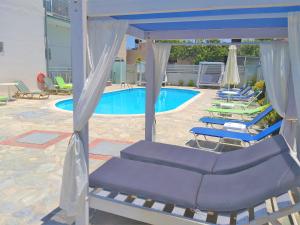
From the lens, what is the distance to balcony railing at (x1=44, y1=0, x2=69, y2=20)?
665 inches

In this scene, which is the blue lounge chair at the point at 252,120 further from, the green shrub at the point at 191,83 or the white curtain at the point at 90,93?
the green shrub at the point at 191,83

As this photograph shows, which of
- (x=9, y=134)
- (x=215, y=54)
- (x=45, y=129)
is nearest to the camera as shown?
(x=9, y=134)

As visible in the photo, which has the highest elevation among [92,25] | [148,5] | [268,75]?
[148,5]

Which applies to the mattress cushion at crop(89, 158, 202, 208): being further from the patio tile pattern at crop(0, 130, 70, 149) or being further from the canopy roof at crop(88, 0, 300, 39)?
the patio tile pattern at crop(0, 130, 70, 149)

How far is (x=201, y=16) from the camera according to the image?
349 centimetres

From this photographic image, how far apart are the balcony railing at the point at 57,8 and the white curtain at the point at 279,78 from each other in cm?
1585

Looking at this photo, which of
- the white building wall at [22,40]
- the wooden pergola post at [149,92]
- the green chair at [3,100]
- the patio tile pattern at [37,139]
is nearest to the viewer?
the wooden pergola post at [149,92]

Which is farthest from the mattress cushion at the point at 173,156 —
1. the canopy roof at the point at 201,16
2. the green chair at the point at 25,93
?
the green chair at the point at 25,93

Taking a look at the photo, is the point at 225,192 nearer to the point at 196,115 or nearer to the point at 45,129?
the point at 45,129

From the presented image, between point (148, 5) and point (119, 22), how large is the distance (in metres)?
0.38

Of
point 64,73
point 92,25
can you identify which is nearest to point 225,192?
point 92,25

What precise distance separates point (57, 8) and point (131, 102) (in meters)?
8.07

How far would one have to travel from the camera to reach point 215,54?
28547mm

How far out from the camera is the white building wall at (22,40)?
1339 centimetres
